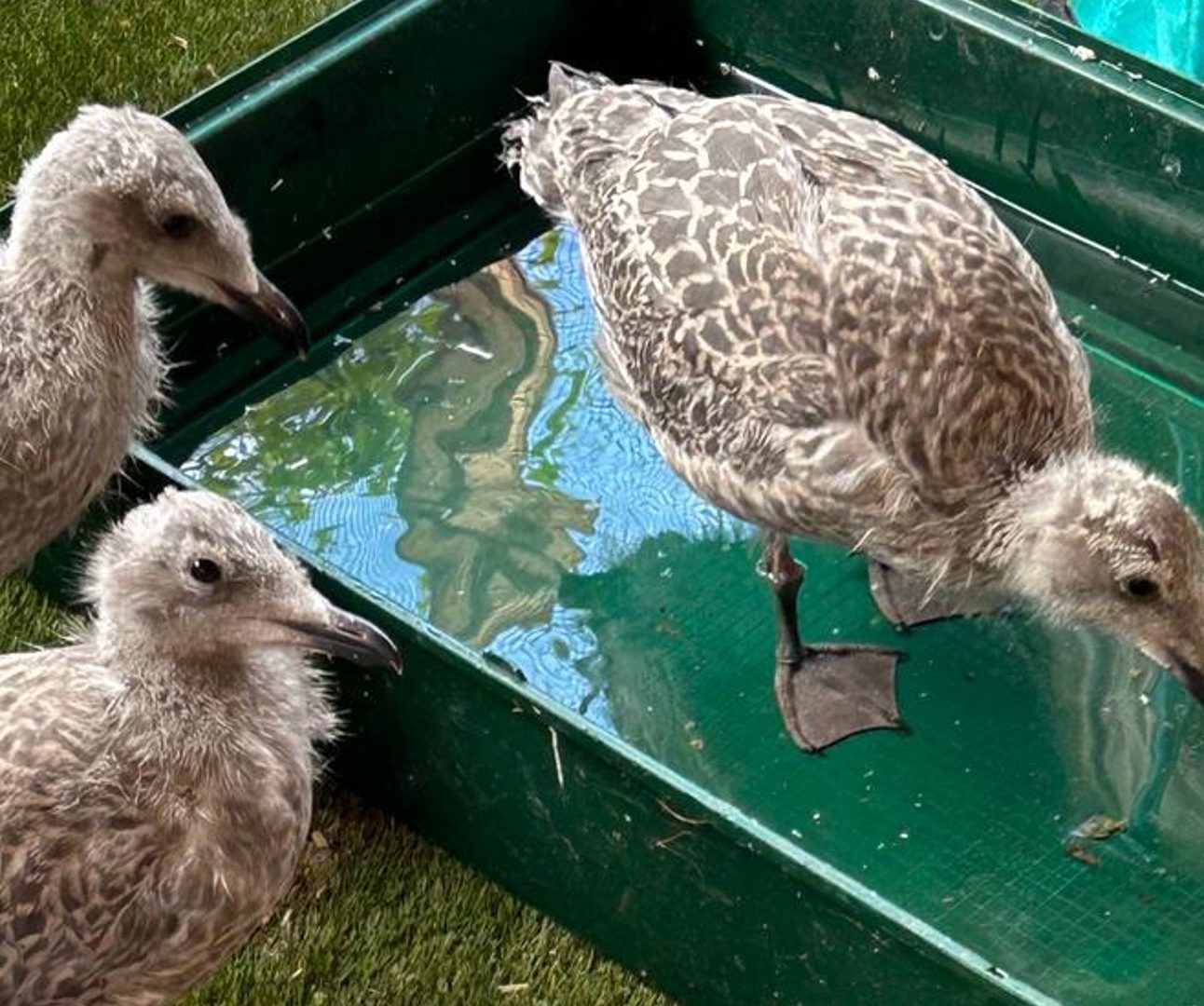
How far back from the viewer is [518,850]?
4293 mm

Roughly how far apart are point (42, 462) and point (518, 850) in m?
1.07

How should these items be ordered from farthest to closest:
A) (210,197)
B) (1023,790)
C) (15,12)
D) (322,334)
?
(15,12) < (322,334) < (1023,790) < (210,197)

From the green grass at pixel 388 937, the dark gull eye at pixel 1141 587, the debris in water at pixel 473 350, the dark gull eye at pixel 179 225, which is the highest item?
the dark gull eye at pixel 1141 587

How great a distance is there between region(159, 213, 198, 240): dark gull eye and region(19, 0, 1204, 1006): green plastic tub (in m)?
0.53

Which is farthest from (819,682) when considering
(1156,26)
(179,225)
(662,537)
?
(1156,26)

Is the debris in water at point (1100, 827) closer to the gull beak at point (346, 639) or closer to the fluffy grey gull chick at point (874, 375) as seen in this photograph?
the fluffy grey gull chick at point (874, 375)

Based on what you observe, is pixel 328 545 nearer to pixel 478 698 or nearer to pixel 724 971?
pixel 478 698

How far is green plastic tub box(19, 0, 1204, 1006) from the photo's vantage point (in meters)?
4.07

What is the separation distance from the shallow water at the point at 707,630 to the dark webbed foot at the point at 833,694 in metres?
0.04

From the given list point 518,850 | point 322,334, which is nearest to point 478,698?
point 518,850

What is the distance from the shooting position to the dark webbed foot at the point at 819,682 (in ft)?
14.9

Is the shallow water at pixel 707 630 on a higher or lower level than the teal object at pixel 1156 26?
lower

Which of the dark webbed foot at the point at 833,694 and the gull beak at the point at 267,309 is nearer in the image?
the gull beak at the point at 267,309

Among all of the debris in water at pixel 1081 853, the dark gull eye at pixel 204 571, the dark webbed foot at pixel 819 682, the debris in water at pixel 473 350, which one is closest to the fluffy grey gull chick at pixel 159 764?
the dark gull eye at pixel 204 571
